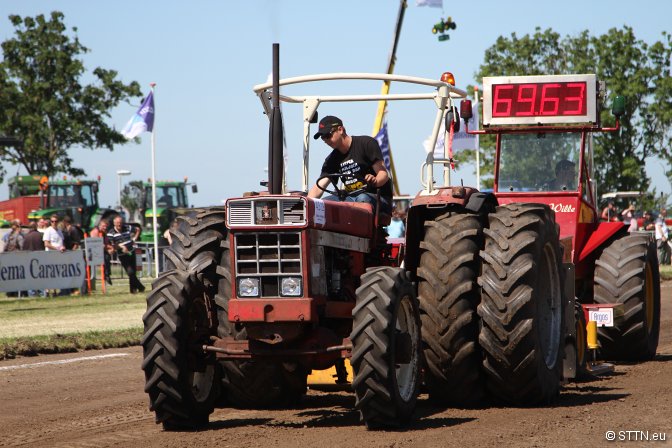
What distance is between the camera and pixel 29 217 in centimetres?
4147

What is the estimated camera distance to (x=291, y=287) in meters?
7.55

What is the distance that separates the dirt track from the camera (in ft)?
23.2

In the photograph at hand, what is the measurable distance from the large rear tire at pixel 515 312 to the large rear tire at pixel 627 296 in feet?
10.9

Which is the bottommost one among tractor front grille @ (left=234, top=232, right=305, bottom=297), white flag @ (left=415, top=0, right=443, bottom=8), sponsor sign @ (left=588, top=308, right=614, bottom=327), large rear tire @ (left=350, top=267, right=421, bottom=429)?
sponsor sign @ (left=588, top=308, right=614, bottom=327)

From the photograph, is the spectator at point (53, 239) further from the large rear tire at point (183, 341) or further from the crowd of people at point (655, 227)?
the large rear tire at point (183, 341)

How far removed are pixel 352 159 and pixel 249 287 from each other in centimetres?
188

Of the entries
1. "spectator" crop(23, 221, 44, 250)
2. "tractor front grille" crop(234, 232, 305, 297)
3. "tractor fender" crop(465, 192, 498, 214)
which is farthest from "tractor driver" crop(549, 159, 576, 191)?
"spectator" crop(23, 221, 44, 250)

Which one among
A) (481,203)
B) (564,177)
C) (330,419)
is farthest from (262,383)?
(564,177)

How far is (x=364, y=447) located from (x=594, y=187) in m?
7.54

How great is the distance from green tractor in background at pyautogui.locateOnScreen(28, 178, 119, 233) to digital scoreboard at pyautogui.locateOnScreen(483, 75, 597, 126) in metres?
30.4

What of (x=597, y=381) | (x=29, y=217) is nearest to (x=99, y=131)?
(x=29, y=217)

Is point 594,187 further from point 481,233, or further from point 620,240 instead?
point 481,233

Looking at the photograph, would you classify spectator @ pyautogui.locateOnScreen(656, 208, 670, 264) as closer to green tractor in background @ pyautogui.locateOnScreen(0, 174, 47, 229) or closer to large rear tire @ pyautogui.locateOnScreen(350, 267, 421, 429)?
green tractor in background @ pyautogui.locateOnScreen(0, 174, 47, 229)

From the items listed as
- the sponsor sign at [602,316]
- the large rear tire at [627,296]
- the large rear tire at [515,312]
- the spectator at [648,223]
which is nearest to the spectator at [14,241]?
the large rear tire at [627,296]
